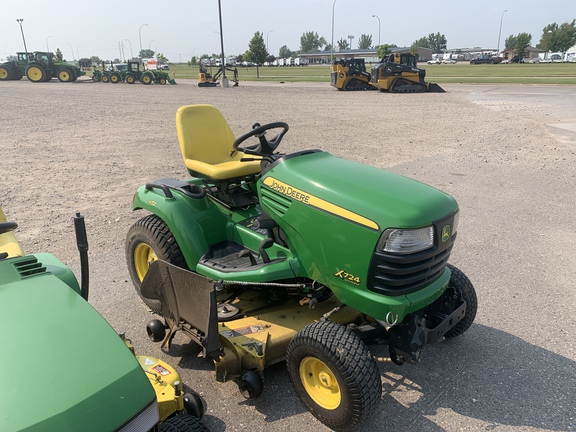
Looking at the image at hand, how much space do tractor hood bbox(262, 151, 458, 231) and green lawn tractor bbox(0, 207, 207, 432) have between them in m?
1.38

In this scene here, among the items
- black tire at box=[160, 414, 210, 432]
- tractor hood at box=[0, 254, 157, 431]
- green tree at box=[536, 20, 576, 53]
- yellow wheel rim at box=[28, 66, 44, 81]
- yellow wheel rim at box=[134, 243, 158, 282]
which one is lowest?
yellow wheel rim at box=[134, 243, 158, 282]

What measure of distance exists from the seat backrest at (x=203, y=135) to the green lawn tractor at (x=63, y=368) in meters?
2.30

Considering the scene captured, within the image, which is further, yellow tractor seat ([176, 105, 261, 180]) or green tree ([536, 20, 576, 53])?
green tree ([536, 20, 576, 53])

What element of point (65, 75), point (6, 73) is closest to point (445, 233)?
point (65, 75)

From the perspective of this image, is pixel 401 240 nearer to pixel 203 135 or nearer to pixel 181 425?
pixel 181 425

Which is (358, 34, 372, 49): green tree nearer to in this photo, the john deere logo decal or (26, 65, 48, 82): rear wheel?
(26, 65, 48, 82): rear wheel

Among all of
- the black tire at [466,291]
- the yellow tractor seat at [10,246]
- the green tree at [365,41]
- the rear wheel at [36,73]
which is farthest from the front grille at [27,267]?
the green tree at [365,41]

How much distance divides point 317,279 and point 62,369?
1.61 metres

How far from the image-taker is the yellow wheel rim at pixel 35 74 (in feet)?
105

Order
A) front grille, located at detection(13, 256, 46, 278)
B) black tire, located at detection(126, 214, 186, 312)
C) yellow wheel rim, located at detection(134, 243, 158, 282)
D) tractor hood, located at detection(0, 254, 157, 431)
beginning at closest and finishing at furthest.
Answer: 1. tractor hood, located at detection(0, 254, 157, 431)
2. front grille, located at detection(13, 256, 46, 278)
3. black tire, located at detection(126, 214, 186, 312)
4. yellow wheel rim, located at detection(134, 243, 158, 282)

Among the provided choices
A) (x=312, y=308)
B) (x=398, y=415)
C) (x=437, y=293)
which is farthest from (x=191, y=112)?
(x=398, y=415)

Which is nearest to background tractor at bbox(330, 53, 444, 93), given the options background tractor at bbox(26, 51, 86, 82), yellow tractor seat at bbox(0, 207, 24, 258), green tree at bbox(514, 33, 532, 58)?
background tractor at bbox(26, 51, 86, 82)

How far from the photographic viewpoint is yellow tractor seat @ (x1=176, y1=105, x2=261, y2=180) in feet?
11.8

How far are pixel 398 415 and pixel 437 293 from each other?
2.35 ft
